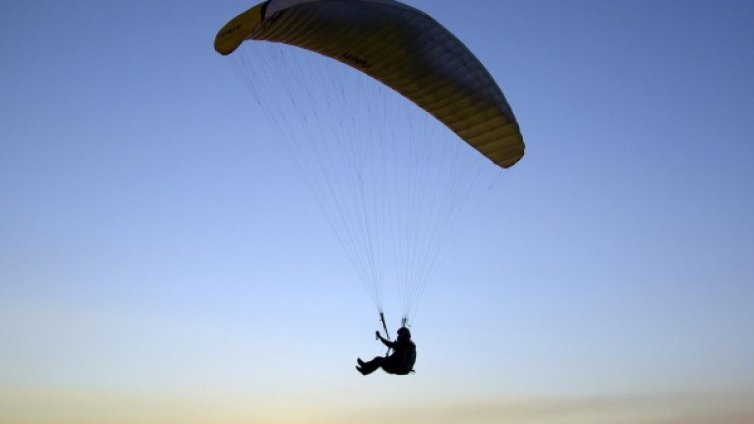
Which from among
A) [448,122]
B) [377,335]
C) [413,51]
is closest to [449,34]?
[413,51]

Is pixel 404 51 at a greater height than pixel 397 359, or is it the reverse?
pixel 404 51

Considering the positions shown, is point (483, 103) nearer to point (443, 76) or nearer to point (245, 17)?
point (443, 76)

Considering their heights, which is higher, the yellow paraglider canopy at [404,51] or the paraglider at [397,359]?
the yellow paraglider canopy at [404,51]

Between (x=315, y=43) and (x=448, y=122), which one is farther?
(x=448, y=122)

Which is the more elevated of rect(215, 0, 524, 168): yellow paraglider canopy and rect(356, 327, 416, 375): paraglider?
rect(215, 0, 524, 168): yellow paraglider canopy

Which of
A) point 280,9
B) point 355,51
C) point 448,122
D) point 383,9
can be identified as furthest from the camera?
point 448,122

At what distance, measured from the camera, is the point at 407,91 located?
23.4 m

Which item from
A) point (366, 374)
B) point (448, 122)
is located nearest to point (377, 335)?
point (366, 374)

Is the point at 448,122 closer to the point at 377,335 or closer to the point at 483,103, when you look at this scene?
the point at 483,103

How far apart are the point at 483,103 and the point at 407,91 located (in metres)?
1.76

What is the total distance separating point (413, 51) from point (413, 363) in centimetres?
663

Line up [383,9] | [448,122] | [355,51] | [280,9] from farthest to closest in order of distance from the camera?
1. [448,122]
2. [355,51]
3. [383,9]
4. [280,9]

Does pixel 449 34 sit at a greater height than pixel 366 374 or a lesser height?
greater

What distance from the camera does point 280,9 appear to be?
19.1 meters
